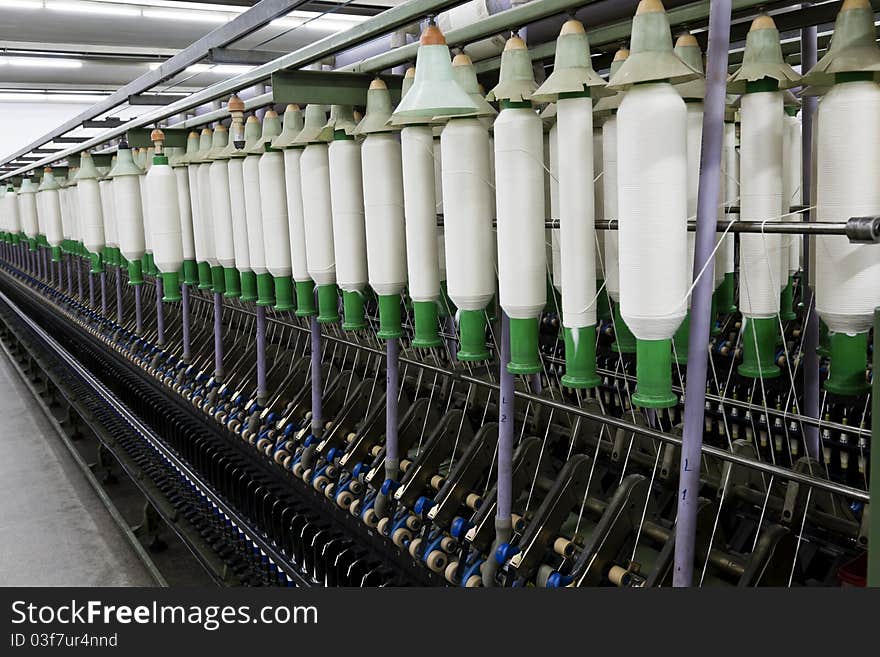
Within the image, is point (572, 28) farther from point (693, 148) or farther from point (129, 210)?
point (129, 210)

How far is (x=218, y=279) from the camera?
3.41m

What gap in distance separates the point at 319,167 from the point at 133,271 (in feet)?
6.96

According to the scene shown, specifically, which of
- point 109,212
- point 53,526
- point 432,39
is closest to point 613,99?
point 432,39

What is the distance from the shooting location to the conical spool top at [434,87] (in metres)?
1.57

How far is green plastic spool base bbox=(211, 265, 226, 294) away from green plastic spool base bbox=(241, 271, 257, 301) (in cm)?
30

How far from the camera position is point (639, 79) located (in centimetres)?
134

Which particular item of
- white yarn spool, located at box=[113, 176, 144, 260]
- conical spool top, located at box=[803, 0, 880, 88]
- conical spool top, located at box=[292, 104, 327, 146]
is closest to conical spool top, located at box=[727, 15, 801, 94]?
conical spool top, located at box=[803, 0, 880, 88]

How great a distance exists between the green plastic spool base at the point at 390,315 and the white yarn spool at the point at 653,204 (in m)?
0.91

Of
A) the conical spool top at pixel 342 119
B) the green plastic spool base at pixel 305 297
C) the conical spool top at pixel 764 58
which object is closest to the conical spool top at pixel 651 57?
the conical spool top at pixel 764 58

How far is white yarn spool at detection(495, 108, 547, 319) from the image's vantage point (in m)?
1.64

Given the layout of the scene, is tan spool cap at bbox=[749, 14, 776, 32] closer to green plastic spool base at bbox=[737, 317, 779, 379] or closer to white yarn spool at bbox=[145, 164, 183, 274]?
green plastic spool base at bbox=[737, 317, 779, 379]

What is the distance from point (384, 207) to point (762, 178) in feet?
3.14

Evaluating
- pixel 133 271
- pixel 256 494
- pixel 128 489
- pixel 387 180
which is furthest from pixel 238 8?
pixel 387 180

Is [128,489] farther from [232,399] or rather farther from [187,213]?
[187,213]
